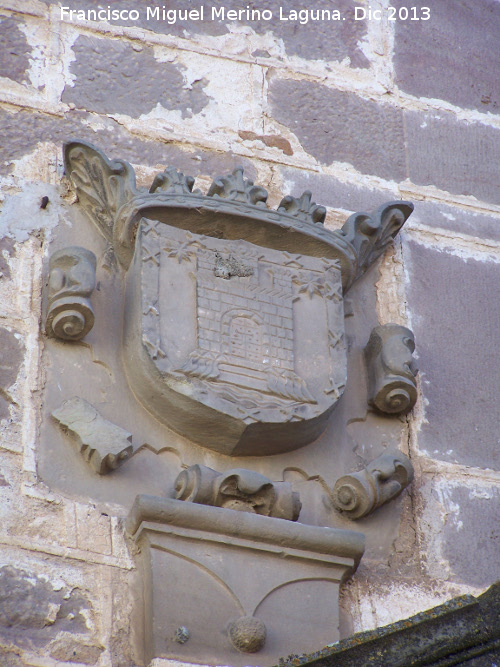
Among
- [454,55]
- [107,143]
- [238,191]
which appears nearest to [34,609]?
[238,191]

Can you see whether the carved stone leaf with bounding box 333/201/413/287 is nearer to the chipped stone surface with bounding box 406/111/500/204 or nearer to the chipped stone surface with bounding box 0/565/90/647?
the chipped stone surface with bounding box 406/111/500/204

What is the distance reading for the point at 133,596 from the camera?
2727mm

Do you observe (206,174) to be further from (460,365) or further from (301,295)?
(460,365)

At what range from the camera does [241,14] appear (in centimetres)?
395

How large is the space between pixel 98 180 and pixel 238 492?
94 centimetres

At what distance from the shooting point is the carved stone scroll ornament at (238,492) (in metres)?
2.82

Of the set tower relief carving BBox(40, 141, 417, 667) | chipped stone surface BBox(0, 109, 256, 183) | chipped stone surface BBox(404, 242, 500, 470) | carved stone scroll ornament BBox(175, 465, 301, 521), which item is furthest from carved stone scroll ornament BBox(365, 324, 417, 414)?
chipped stone surface BBox(0, 109, 256, 183)

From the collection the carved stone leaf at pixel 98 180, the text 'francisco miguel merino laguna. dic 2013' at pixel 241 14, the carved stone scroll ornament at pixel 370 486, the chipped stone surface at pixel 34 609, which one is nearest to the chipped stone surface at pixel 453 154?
the text 'francisco miguel merino laguna. dic 2013' at pixel 241 14

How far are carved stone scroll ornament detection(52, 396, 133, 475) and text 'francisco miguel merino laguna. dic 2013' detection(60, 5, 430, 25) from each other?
1.33 m

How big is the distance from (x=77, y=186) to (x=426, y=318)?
100cm

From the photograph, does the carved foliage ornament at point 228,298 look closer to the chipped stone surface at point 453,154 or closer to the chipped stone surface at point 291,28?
the chipped stone surface at point 453,154

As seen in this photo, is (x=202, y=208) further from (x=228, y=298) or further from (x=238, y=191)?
(x=228, y=298)

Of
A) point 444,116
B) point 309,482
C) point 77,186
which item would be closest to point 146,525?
point 309,482

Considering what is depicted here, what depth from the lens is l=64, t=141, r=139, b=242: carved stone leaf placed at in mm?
3250
